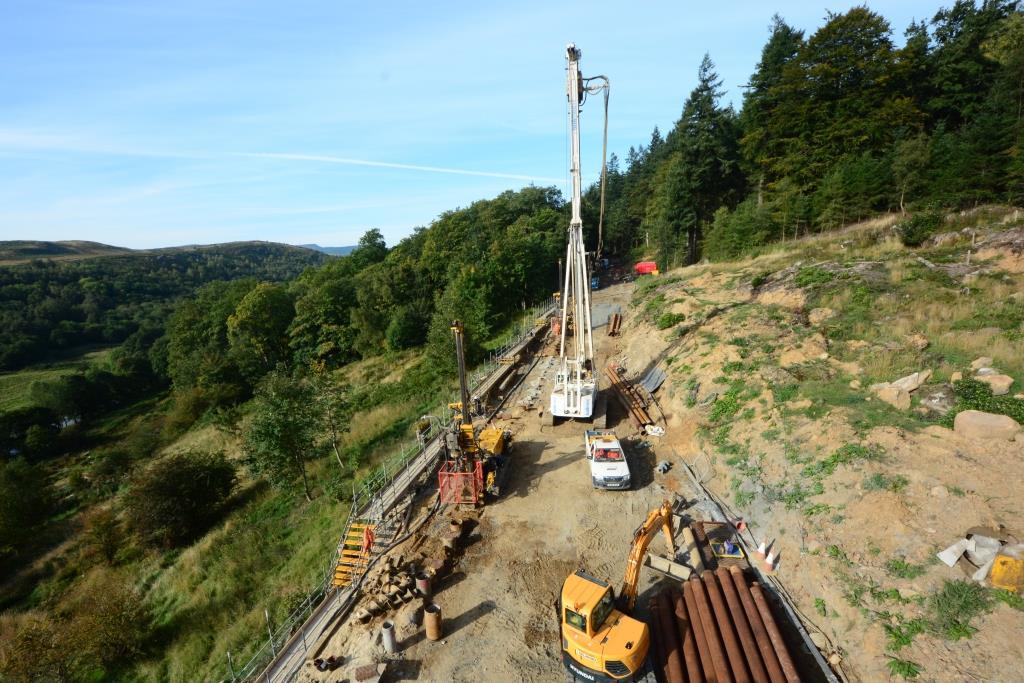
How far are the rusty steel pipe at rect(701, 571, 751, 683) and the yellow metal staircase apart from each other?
390 inches

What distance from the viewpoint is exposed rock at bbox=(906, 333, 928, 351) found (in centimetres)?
1631

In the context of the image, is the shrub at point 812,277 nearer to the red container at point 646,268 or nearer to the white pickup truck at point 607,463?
the white pickup truck at point 607,463

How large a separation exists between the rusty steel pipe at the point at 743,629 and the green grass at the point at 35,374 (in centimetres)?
7607

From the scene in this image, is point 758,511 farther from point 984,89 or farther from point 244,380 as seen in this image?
point 244,380

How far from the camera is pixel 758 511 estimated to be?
13.4m

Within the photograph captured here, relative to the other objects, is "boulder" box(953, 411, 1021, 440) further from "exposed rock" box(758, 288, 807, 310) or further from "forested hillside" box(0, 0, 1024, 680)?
"forested hillside" box(0, 0, 1024, 680)

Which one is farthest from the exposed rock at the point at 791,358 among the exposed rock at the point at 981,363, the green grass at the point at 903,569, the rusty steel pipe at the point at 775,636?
the rusty steel pipe at the point at 775,636

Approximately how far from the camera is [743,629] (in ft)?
31.8

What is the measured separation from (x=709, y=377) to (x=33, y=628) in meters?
26.7

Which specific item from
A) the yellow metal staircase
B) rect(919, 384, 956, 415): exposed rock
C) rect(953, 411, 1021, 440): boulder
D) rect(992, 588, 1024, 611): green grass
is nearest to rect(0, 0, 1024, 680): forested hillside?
the yellow metal staircase

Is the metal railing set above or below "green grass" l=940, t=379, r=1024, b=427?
below

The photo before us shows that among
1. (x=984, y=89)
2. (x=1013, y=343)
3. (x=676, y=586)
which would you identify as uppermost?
(x=984, y=89)

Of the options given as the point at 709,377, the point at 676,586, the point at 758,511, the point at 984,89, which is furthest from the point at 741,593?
the point at 984,89

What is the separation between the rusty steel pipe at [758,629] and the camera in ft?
28.9
